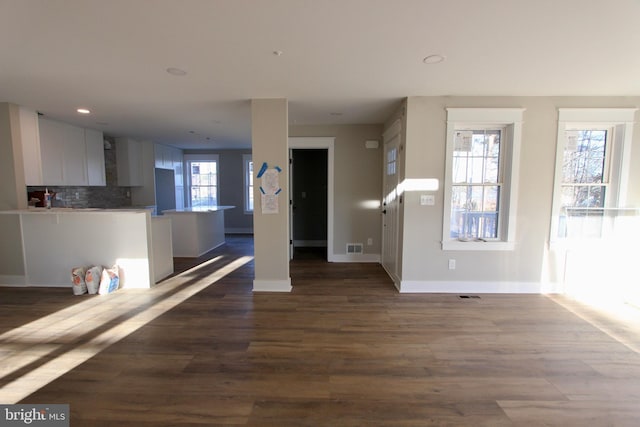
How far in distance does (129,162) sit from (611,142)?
8245mm

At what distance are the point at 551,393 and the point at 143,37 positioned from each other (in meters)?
3.74

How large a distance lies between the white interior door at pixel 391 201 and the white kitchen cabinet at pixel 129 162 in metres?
5.42

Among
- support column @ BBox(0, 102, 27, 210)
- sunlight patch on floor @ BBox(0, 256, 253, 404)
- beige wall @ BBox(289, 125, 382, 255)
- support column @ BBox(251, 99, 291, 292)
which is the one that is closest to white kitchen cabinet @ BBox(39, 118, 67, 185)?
support column @ BBox(0, 102, 27, 210)

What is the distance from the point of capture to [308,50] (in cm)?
228

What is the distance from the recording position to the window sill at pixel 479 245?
359 cm

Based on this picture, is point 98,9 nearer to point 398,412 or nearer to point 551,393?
point 398,412

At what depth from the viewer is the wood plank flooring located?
5.64 feet

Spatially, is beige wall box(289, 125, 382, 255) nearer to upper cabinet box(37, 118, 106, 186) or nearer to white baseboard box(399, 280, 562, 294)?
white baseboard box(399, 280, 562, 294)

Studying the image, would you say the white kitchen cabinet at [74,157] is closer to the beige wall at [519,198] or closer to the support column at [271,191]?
the support column at [271,191]

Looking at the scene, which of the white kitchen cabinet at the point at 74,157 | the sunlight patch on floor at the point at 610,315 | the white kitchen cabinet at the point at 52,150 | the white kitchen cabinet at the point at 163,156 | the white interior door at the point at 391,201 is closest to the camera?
the sunlight patch on floor at the point at 610,315

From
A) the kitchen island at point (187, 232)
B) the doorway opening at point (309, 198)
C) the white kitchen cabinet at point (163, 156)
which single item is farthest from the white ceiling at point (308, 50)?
the white kitchen cabinet at point (163, 156)

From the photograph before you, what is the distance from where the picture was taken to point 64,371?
2057 millimetres

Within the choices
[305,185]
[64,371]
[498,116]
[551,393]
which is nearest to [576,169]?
[498,116]

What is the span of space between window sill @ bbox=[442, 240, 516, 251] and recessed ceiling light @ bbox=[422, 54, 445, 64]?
2.10 meters
